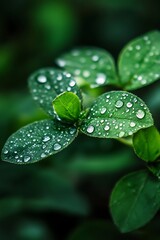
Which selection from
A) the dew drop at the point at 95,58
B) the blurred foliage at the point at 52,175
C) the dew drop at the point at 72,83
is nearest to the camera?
the dew drop at the point at 72,83

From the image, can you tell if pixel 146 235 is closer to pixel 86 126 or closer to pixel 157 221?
pixel 157 221

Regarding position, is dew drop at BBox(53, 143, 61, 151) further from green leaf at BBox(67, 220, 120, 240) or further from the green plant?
green leaf at BBox(67, 220, 120, 240)

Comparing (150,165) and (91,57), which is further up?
(91,57)

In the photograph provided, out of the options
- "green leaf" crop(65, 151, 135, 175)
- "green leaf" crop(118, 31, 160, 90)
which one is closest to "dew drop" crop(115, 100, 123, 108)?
"green leaf" crop(118, 31, 160, 90)

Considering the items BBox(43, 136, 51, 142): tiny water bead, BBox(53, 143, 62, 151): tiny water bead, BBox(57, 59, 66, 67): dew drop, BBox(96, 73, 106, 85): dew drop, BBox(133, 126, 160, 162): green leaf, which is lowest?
BBox(133, 126, 160, 162): green leaf

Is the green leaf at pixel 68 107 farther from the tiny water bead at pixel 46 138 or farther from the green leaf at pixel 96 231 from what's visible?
the green leaf at pixel 96 231

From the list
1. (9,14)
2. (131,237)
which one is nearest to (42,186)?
(131,237)

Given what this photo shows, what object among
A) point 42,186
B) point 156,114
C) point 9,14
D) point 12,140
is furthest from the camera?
point 9,14

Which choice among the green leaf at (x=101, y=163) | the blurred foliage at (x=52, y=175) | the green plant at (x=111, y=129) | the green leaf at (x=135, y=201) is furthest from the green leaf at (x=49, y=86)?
the green leaf at (x=101, y=163)
